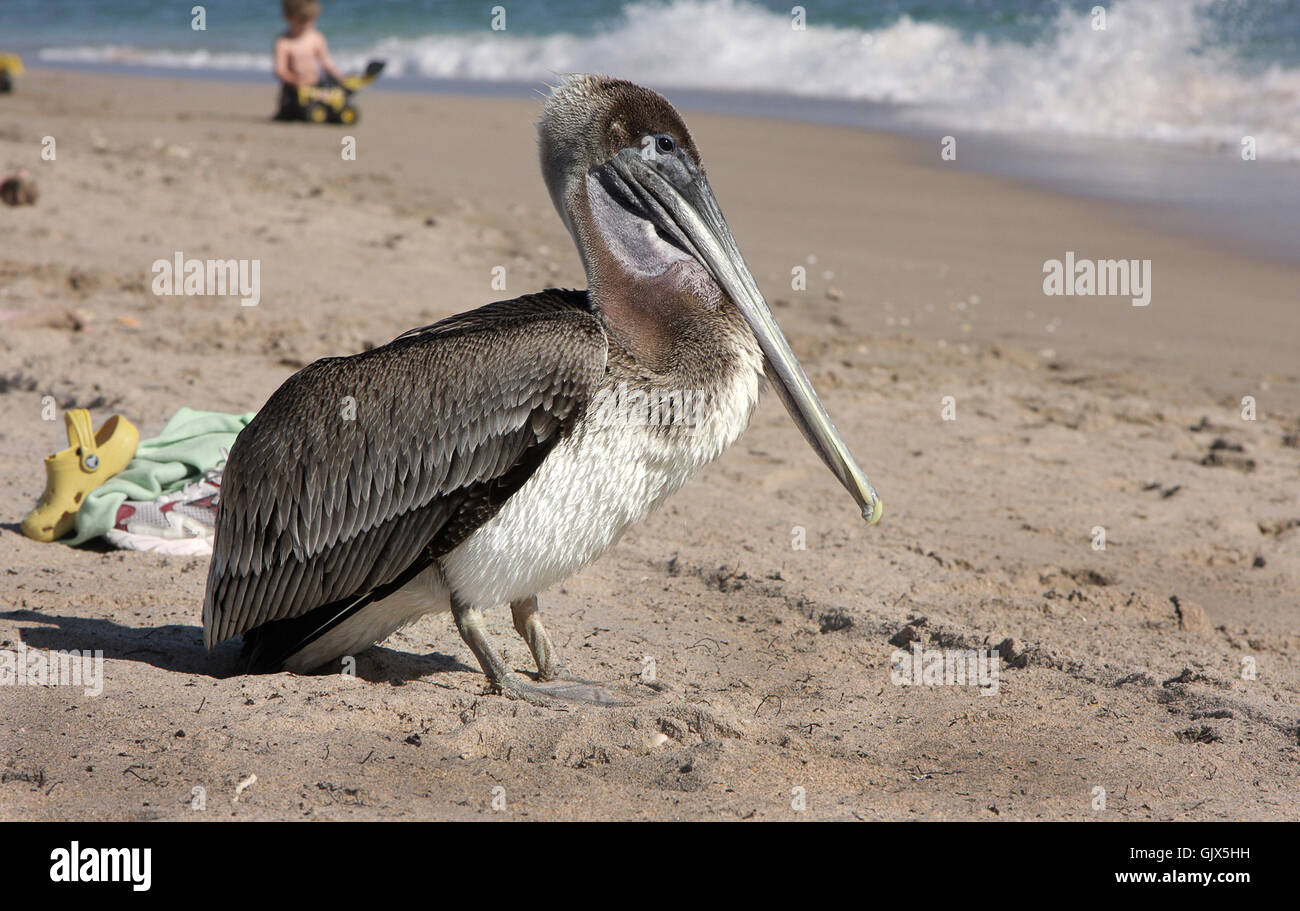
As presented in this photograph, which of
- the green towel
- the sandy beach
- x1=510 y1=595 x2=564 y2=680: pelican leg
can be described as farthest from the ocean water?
x1=510 y1=595 x2=564 y2=680: pelican leg

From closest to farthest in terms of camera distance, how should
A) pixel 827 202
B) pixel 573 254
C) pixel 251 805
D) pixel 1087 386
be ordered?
pixel 251 805 → pixel 1087 386 → pixel 573 254 → pixel 827 202

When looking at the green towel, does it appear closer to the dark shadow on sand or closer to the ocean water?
the dark shadow on sand

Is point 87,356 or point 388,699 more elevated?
point 87,356

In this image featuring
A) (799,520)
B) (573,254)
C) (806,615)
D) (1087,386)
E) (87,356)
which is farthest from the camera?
(573,254)

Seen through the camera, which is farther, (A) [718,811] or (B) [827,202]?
(B) [827,202]

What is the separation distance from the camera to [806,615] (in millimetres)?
4668

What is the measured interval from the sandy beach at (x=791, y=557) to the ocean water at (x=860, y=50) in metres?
6.36

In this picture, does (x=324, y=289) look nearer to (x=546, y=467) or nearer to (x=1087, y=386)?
(x=1087, y=386)

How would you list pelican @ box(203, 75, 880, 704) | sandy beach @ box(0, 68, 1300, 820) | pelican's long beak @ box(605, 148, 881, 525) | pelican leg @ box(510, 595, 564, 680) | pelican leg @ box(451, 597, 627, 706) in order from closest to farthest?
1. sandy beach @ box(0, 68, 1300, 820)
2. pelican @ box(203, 75, 880, 704)
3. pelican's long beak @ box(605, 148, 881, 525)
4. pelican leg @ box(451, 597, 627, 706)
5. pelican leg @ box(510, 595, 564, 680)

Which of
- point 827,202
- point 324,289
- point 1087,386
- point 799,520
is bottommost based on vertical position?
point 799,520

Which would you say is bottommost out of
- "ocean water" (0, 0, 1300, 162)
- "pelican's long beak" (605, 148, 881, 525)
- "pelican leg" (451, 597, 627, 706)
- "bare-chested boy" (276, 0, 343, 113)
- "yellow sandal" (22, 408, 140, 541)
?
"pelican leg" (451, 597, 627, 706)

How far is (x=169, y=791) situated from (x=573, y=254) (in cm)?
717

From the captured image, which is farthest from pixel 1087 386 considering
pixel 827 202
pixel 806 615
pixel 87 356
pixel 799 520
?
pixel 87 356

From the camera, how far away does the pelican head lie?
3725 millimetres
